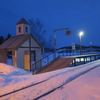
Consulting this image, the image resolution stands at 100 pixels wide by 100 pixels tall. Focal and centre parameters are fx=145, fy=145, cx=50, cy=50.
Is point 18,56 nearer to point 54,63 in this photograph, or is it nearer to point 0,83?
point 54,63

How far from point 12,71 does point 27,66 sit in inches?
308

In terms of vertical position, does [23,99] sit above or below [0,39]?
below

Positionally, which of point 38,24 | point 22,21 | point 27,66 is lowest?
point 27,66

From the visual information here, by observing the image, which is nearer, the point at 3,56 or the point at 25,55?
the point at 3,56

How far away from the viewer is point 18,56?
64.9 ft

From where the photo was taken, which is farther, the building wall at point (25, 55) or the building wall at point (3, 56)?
the building wall at point (3, 56)

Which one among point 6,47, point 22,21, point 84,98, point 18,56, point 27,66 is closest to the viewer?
point 84,98

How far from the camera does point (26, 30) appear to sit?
24188mm

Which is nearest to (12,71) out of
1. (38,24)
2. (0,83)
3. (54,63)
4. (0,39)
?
(54,63)

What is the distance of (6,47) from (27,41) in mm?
3154

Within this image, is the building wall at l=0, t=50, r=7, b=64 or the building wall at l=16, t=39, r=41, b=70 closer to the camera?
the building wall at l=16, t=39, r=41, b=70

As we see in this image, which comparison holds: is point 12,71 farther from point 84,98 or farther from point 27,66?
point 84,98

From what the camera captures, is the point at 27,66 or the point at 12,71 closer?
the point at 12,71

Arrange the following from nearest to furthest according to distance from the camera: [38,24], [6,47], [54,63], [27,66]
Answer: [54,63] < [6,47] < [27,66] < [38,24]
